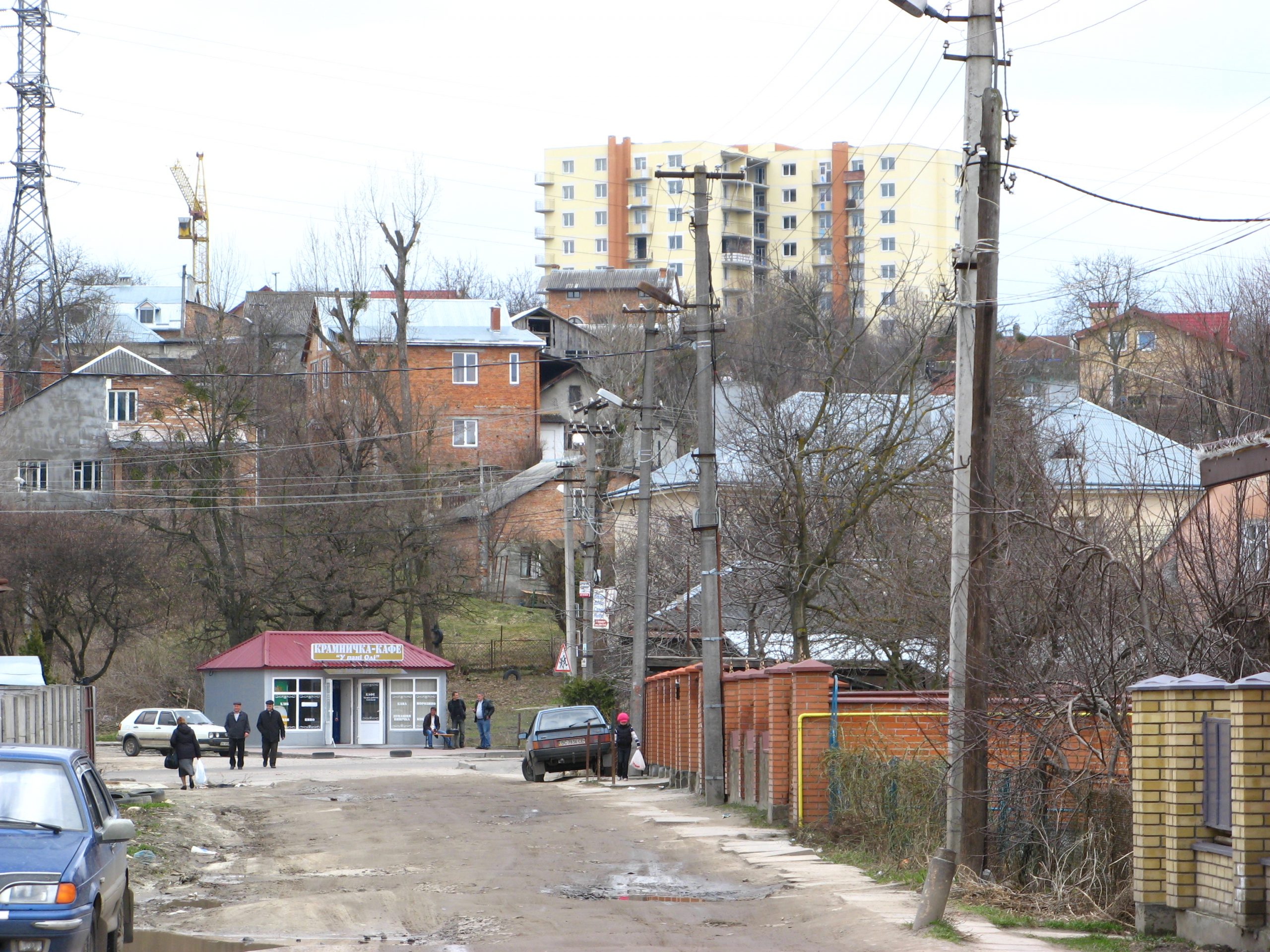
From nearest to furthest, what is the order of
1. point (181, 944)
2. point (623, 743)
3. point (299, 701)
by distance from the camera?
point (181, 944) → point (623, 743) → point (299, 701)

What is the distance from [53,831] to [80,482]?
61.2 metres

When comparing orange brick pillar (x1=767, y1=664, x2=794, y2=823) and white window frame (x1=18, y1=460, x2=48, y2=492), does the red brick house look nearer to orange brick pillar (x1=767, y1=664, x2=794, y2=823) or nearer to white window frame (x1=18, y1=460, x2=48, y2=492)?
white window frame (x1=18, y1=460, x2=48, y2=492)

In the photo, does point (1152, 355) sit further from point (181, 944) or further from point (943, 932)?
point (181, 944)

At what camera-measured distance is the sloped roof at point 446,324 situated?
241ft

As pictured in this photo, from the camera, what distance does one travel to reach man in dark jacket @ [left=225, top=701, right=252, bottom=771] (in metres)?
34.3

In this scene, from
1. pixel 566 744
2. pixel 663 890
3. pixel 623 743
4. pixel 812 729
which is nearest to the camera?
pixel 663 890

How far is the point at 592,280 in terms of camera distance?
108 metres

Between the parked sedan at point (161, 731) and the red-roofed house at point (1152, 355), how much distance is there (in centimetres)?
2674

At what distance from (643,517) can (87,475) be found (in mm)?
43742

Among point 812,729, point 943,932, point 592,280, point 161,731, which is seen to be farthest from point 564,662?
point 592,280

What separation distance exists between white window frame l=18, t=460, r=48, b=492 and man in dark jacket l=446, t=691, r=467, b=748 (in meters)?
27.8

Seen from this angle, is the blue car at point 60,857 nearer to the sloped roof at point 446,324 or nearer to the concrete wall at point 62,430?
the concrete wall at point 62,430

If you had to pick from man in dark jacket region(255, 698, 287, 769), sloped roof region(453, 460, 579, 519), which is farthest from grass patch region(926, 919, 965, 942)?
sloped roof region(453, 460, 579, 519)

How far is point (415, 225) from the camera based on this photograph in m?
58.6
